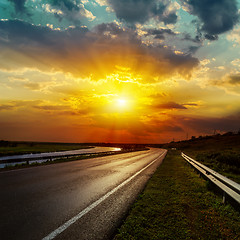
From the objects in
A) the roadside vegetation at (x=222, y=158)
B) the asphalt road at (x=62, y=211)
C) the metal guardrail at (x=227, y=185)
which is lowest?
the roadside vegetation at (x=222, y=158)

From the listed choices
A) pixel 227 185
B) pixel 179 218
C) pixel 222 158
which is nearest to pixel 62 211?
pixel 179 218

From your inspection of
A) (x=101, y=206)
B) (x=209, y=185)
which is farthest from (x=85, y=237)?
(x=209, y=185)

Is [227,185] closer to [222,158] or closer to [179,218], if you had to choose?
[179,218]

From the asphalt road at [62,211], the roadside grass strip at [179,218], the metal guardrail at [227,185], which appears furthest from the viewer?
the metal guardrail at [227,185]

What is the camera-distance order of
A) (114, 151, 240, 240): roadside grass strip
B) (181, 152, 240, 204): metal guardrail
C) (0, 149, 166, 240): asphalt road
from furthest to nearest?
(181, 152, 240, 204): metal guardrail, (114, 151, 240, 240): roadside grass strip, (0, 149, 166, 240): asphalt road

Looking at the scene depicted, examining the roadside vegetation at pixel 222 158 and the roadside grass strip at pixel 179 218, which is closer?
the roadside grass strip at pixel 179 218

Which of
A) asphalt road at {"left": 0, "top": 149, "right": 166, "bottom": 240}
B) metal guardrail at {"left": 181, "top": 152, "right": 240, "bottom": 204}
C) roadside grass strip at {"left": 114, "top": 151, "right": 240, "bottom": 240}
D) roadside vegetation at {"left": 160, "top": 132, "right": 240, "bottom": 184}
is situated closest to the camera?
asphalt road at {"left": 0, "top": 149, "right": 166, "bottom": 240}

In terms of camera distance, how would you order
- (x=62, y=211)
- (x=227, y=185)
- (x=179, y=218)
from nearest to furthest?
(x=179, y=218) < (x=62, y=211) < (x=227, y=185)

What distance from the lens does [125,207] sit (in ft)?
20.9

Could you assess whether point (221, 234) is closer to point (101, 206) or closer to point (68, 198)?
point (101, 206)

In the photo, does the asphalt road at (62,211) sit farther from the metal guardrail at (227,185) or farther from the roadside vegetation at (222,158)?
the roadside vegetation at (222,158)

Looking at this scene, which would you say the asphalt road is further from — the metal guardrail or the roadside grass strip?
the metal guardrail

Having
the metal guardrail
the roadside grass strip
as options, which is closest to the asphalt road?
the roadside grass strip

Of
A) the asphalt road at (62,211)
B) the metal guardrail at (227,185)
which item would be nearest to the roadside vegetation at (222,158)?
the metal guardrail at (227,185)
